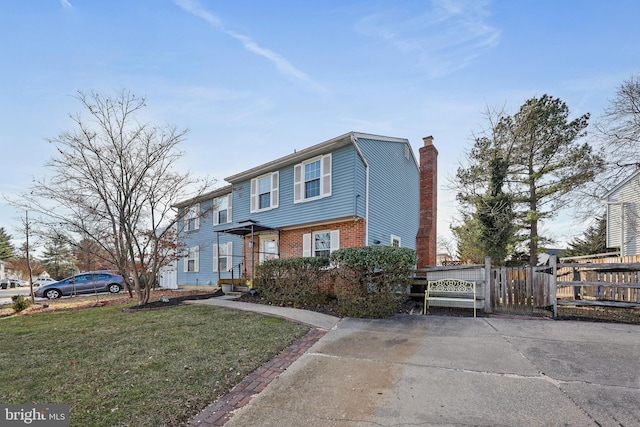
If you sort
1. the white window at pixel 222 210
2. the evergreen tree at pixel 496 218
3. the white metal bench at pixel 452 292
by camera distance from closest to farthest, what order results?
the white metal bench at pixel 452 292 → the evergreen tree at pixel 496 218 → the white window at pixel 222 210

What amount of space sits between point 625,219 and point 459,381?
18.9m

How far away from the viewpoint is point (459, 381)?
12.0 ft

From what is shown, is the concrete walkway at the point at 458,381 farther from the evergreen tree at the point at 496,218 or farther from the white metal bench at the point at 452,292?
the evergreen tree at the point at 496,218

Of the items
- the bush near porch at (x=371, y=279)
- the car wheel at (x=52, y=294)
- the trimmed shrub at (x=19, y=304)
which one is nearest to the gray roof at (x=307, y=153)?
the bush near porch at (x=371, y=279)

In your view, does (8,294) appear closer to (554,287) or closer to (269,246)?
(269,246)

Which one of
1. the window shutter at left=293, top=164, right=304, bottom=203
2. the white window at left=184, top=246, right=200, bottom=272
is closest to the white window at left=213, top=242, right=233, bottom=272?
the white window at left=184, top=246, right=200, bottom=272

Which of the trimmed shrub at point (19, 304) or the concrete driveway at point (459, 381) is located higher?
the concrete driveway at point (459, 381)

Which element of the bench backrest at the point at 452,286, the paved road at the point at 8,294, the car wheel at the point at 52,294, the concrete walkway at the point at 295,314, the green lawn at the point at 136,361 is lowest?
the paved road at the point at 8,294

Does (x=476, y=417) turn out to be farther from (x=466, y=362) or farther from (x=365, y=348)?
(x=365, y=348)

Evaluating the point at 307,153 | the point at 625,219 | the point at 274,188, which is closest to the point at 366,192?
the point at 307,153

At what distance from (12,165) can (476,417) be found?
15554 mm

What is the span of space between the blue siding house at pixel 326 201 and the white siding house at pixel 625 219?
10479 millimetres

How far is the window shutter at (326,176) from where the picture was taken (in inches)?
439

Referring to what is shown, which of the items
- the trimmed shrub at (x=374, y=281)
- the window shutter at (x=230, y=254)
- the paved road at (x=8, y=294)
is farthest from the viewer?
the window shutter at (x=230, y=254)
